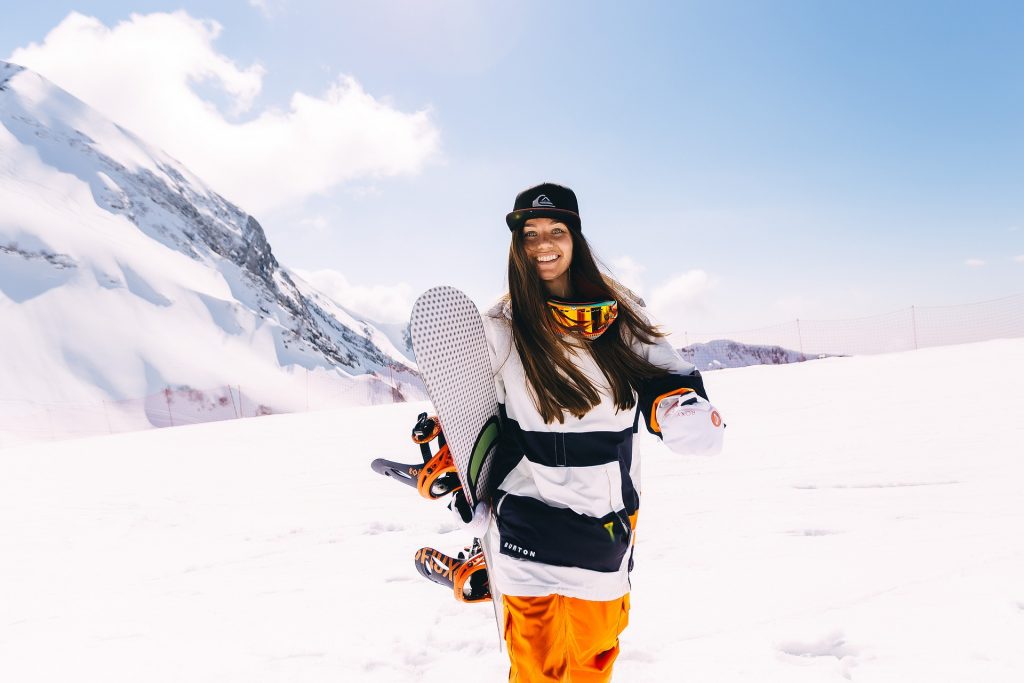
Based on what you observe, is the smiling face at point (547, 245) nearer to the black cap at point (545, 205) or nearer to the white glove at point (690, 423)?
the black cap at point (545, 205)

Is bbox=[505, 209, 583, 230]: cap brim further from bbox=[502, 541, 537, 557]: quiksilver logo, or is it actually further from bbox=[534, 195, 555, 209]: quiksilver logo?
bbox=[502, 541, 537, 557]: quiksilver logo

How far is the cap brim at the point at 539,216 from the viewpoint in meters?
1.96

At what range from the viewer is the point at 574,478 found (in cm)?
178

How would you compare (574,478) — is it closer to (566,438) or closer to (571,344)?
(566,438)

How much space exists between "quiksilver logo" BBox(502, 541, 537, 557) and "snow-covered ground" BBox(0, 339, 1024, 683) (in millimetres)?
1251

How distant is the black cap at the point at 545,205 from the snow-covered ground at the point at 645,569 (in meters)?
2.09

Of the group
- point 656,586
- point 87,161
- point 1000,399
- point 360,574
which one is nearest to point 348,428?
point 360,574

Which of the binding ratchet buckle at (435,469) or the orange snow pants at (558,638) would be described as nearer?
the orange snow pants at (558,638)

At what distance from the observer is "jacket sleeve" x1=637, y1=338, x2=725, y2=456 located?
6.01ft

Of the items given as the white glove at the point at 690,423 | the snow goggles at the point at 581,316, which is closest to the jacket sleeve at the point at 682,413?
the white glove at the point at 690,423

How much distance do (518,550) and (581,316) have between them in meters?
0.79

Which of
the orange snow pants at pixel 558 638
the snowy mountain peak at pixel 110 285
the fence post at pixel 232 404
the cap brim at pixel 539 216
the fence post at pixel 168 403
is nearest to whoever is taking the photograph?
the orange snow pants at pixel 558 638

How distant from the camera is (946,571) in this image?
3.26m

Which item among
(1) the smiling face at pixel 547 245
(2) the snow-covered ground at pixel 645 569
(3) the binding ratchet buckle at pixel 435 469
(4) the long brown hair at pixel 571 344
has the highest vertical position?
(1) the smiling face at pixel 547 245
